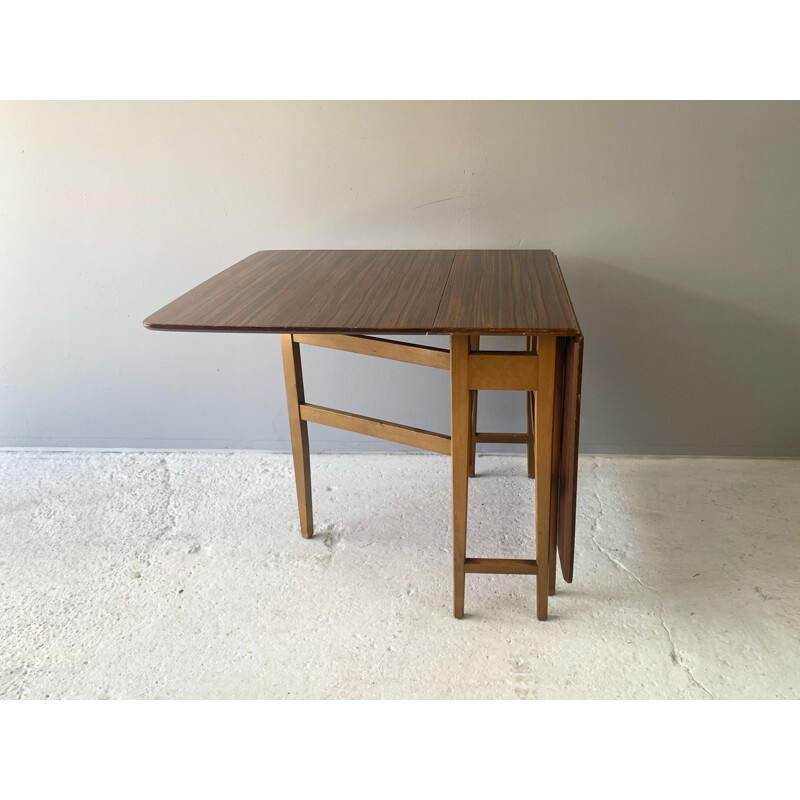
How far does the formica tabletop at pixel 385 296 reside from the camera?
175 centimetres

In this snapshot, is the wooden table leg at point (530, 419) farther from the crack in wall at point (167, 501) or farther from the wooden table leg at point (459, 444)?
the crack in wall at point (167, 501)

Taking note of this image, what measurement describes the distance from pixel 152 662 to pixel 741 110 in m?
2.41

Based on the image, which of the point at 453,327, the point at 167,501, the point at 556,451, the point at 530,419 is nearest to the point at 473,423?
the point at 530,419

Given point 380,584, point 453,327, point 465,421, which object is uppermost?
point 453,327

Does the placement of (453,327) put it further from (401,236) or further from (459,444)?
(401,236)

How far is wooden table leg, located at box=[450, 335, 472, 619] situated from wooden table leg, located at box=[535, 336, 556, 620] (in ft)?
0.57

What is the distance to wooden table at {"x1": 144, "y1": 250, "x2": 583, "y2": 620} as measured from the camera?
1.77m

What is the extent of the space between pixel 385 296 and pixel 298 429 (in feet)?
1.94

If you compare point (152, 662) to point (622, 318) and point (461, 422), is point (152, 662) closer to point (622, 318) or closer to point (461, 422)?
point (461, 422)

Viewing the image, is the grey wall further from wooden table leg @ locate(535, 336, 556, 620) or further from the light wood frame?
wooden table leg @ locate(535, 336, 556, 620)

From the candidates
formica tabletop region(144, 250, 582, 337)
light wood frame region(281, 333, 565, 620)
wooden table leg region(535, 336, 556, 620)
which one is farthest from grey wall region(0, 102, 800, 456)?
wooden table leg region(535, 336, 556, 620)

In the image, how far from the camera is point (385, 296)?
1.97m

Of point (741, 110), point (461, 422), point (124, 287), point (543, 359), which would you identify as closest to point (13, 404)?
point (124, 287)

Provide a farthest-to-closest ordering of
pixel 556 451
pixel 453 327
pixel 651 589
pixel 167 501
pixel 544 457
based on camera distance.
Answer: pixel 167 501, pixel 651 589, pixel 556 451, pixel 544 457, pixel 453 327
